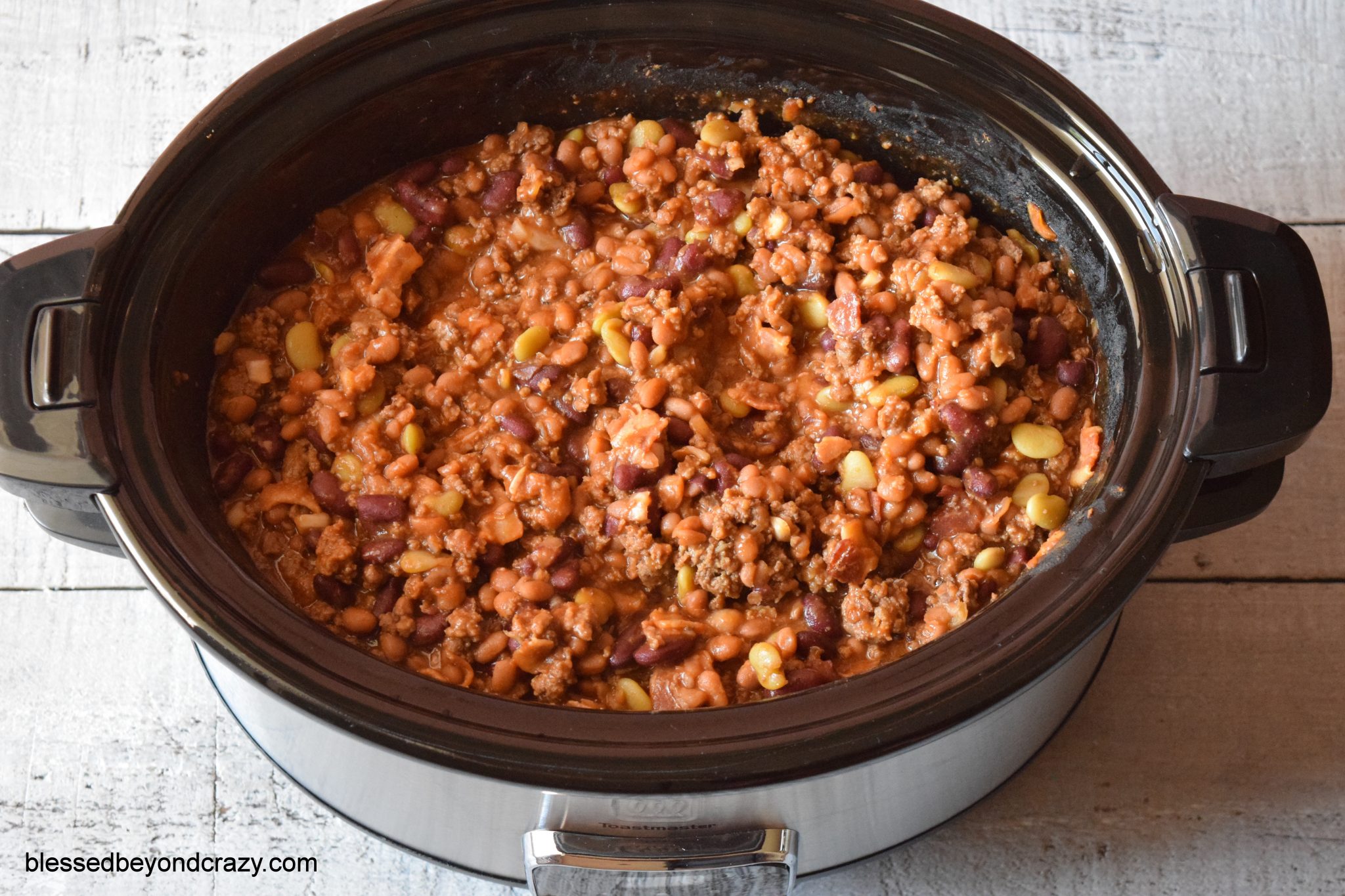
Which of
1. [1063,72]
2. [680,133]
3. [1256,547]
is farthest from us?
[1063,72]

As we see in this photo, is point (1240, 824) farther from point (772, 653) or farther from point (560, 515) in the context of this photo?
point (560, 515)

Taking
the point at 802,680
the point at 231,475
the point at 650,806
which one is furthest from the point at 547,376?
the point at 650,806

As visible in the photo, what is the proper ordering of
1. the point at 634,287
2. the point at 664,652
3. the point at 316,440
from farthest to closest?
the point at 634,287 → the point at 316,440 → the point at 664,652

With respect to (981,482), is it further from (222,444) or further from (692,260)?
(222,444)

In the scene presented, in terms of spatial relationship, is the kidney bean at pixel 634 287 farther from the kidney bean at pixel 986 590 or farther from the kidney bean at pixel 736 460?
the kidney bean at pixel 986 590

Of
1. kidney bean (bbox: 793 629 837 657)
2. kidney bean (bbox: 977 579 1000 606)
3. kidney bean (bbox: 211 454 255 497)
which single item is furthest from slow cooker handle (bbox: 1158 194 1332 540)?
kidney bean (bbox: 211 454 255 497)

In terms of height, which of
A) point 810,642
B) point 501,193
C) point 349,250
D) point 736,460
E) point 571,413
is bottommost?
point 810,642

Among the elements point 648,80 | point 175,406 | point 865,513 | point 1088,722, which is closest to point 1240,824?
point 1088,722
